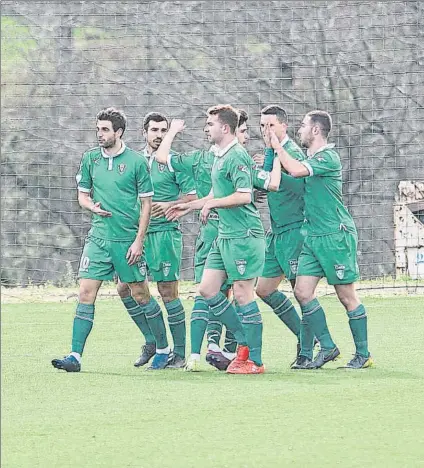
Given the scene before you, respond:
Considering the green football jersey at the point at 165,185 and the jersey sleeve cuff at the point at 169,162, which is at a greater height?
the jersey sleeve cuff at the point at 169,162

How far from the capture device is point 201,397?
7488 mm

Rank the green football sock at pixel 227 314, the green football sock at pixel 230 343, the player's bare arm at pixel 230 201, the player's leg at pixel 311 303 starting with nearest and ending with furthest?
1. the player's bare arm at pixel 230 201
2. the green football sock at pixel 227 314
3. the player's leg at pixel 311 303
4. the green football sock at pixel 230 343

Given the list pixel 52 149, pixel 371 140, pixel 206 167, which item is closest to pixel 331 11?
pixel 371 140

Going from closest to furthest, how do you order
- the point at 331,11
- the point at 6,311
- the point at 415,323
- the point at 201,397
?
the point at 201,397 < the point at 415,323 < the point at 6,311 < the point at 331,11

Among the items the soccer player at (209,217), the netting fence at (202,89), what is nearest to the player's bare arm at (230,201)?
the soccer player at (209,217)

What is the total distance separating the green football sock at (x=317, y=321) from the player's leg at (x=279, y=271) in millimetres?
305

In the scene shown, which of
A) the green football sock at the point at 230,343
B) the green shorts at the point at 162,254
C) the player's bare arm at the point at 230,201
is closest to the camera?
the player's bare arm at the point at 230,201

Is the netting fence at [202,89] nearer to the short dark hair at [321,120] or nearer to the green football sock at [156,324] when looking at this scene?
the green football sock at [156,324]

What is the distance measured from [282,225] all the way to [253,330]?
3.07 feet

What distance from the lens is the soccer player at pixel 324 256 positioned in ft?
29.6

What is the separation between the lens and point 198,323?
29.5ft

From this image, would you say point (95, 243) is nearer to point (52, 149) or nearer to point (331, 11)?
point (52, 149)

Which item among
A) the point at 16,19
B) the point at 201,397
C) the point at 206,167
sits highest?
the point at 16,19

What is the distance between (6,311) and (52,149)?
14.3ft
